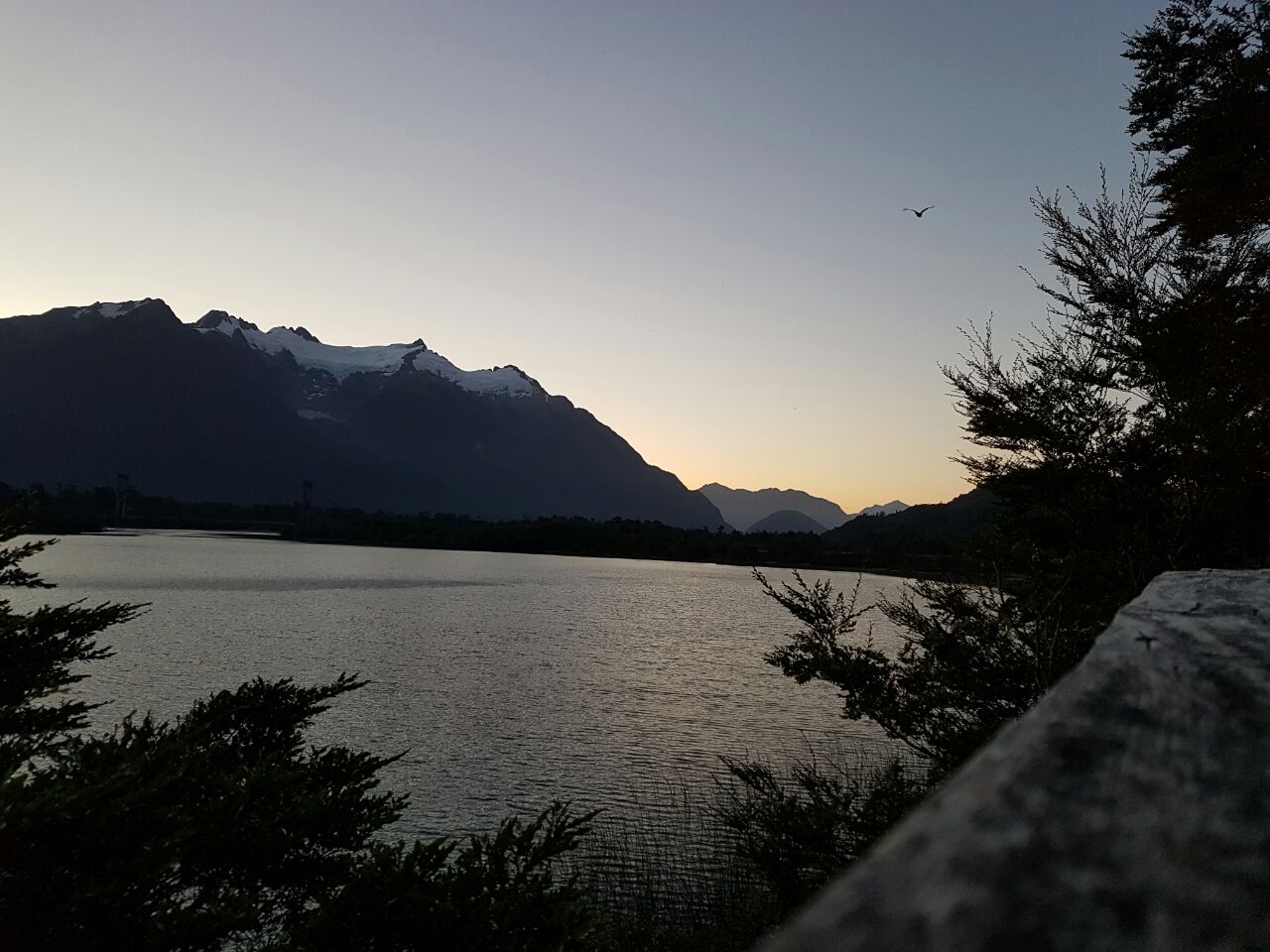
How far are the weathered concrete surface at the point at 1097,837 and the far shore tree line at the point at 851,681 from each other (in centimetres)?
530

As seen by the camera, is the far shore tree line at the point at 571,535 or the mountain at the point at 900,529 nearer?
the mountain at the point at 900,529

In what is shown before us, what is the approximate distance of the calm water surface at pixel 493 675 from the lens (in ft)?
71.2

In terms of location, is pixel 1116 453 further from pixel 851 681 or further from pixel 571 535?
pixel 571 535

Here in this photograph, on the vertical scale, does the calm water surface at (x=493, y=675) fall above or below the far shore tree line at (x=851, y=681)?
below

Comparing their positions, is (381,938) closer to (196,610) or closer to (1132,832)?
(1132,832)

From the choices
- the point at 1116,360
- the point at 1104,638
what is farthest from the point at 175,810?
the point at 1116,360

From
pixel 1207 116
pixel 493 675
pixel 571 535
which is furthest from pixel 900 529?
pixel 1207 116

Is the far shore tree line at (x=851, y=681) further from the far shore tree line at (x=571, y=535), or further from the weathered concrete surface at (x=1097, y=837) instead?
the far shore tree line at (x=571, y=535)

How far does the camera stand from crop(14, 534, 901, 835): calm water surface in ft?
71.2

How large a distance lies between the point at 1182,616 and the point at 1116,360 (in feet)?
48.2

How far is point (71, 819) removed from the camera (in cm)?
466

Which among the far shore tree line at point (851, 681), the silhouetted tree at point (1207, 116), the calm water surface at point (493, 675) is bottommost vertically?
the calm water surface at point (493, 675)

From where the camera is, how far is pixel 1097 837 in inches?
21.6

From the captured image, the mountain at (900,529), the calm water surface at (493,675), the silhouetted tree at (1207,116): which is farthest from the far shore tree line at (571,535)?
the silhouetted tree at (1207,116)
